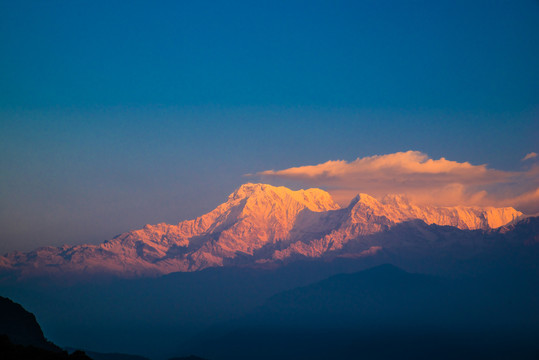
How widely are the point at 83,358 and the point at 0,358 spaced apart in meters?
12.3

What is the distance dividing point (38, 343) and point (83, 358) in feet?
279

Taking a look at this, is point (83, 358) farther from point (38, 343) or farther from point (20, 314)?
point (20, 314)

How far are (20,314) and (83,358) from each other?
98.6 metres

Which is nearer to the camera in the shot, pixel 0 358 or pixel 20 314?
pixel 0 358

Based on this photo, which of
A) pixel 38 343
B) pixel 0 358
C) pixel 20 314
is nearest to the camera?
pixel 0 358

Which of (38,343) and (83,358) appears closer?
(83,358)

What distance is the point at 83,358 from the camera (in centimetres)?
9931

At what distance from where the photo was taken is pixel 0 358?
9381 cm

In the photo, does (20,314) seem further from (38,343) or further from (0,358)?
(0,358)

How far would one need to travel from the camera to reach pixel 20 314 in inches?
7333

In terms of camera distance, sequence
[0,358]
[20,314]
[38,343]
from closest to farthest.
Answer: [0,358], [38,343], [20,314]

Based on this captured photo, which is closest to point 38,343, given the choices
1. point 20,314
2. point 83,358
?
point 20,314

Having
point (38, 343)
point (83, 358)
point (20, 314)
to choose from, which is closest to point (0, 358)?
point (83, 358)

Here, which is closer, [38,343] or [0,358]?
[0,358]
